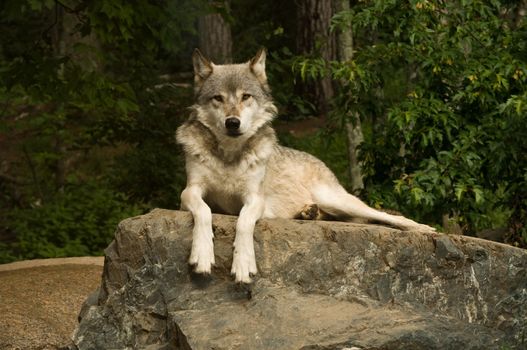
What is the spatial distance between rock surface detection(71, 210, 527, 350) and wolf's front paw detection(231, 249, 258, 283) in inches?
6.0

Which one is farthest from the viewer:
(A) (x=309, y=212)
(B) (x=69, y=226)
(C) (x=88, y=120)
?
(C) (x=88, y=120)

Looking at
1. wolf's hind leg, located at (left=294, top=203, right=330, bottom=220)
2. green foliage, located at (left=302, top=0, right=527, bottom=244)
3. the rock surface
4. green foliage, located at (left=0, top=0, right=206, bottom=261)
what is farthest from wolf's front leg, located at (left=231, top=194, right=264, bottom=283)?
green foliage, located at (left=0, top=0, right=206, bottom=261)

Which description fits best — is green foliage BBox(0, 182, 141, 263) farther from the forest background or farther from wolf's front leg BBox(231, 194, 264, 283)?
wolf's front leg BBox(231, 194, 264, 283)

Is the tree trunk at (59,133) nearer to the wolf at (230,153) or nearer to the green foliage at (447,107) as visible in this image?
the green foliage at (447,107)

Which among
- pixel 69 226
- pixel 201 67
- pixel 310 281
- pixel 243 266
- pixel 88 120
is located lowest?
pixel 69 226

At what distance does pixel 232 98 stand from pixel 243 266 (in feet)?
4.08

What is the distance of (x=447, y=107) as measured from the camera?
26.7 ft

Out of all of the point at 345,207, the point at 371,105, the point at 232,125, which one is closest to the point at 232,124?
the point at 232,125

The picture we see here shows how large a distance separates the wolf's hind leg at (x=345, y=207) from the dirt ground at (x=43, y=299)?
2428mm

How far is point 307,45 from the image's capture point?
15414 mm

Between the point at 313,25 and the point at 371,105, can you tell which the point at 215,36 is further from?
the point at 371,105

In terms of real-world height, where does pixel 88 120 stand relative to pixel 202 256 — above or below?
below

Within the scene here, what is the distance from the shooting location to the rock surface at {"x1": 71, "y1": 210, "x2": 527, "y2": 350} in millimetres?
5945

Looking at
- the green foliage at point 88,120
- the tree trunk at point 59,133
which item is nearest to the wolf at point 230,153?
the green foliage at point 88,120
